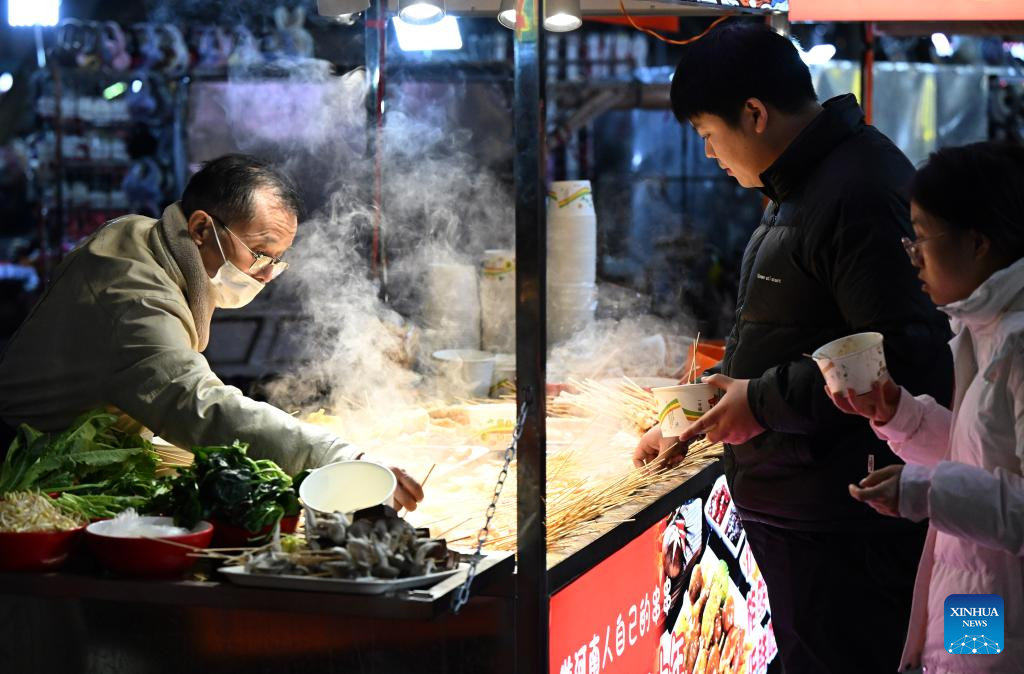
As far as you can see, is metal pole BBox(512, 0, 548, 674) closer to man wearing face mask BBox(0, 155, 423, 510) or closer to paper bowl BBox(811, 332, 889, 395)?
man wearing face mask BBox(0, 155, 423, 510)

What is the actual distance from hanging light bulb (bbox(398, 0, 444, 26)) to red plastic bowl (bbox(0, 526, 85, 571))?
6.92 ft

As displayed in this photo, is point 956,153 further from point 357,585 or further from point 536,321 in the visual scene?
point 357,585

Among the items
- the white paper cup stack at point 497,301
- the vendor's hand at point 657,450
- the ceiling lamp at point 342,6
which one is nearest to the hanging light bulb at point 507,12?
the ceiling lamp at point 342,6

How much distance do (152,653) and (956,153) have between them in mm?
1713

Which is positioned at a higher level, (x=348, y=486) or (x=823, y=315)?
(x=823, y=315)

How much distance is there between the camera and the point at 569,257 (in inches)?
146

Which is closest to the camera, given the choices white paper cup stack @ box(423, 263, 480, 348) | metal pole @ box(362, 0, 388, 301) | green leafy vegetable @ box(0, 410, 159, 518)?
green leafy vegetable @ box(0, 410, 159, 518)

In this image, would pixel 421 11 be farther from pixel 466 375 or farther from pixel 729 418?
pixel 729 418

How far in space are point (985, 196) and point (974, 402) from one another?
353 millimetres

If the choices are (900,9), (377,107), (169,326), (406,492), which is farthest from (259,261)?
(900,9)

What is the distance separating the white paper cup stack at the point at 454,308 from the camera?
381cm

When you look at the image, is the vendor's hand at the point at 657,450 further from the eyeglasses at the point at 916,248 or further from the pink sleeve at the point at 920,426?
the eyeglasses at the point at 916,248

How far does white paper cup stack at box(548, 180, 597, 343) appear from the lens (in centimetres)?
370

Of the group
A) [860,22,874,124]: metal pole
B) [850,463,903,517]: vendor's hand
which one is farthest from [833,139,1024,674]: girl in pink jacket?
[860,22,874,124]: metal pole
